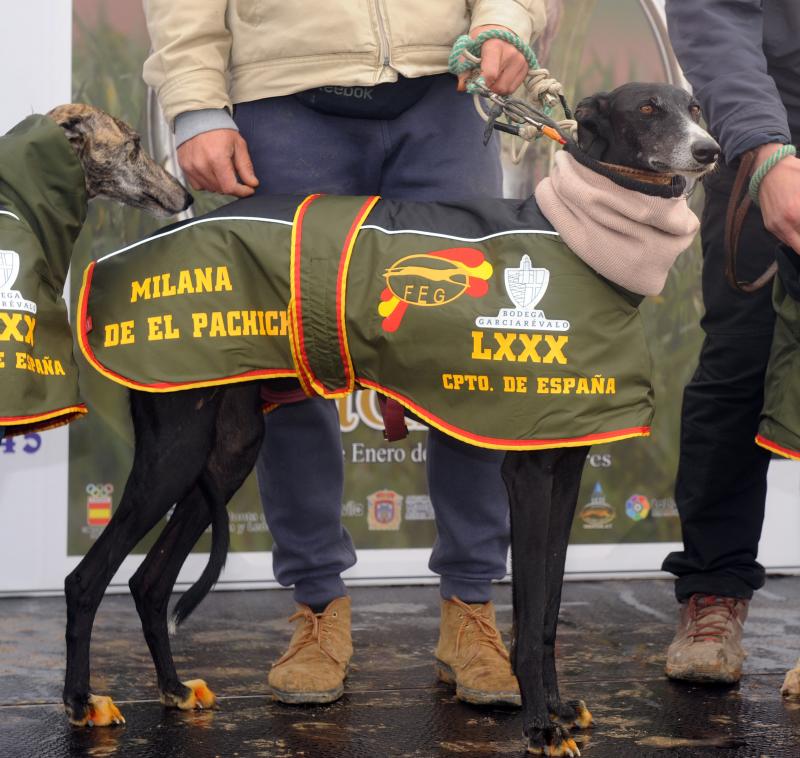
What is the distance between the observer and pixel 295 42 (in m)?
2.47

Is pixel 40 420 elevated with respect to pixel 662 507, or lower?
elevated

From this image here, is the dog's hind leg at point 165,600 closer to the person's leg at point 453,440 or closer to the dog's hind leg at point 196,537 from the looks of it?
the dog's hind leg at point 196,537

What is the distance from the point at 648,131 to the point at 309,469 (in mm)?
1085

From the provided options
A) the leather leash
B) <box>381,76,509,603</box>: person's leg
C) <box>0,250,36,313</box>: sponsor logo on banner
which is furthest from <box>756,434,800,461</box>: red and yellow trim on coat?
<box>0,250,36,313</box>: sponsor logo on banner

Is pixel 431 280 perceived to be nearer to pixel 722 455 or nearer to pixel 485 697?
pixel 485 697

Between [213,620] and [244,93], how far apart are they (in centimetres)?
157

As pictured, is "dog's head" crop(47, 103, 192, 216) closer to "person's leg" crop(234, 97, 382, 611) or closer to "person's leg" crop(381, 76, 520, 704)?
"person's leg" crop(234, 97, 382, 611)

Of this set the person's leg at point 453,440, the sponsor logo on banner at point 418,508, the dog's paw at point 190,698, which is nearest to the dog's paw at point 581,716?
the person's leg at point 453,440

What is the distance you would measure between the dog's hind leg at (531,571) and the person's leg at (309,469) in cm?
55

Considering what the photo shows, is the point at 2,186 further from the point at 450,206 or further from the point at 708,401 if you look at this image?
the point at 708,401

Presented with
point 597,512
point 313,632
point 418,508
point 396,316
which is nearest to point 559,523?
point 396,316

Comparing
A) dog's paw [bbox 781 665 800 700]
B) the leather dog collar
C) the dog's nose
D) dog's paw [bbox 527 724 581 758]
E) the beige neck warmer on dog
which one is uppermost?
the dog's nose

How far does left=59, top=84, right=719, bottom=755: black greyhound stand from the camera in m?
2.18

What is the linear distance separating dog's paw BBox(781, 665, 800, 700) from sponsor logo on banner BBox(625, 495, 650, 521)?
4.54 ft
